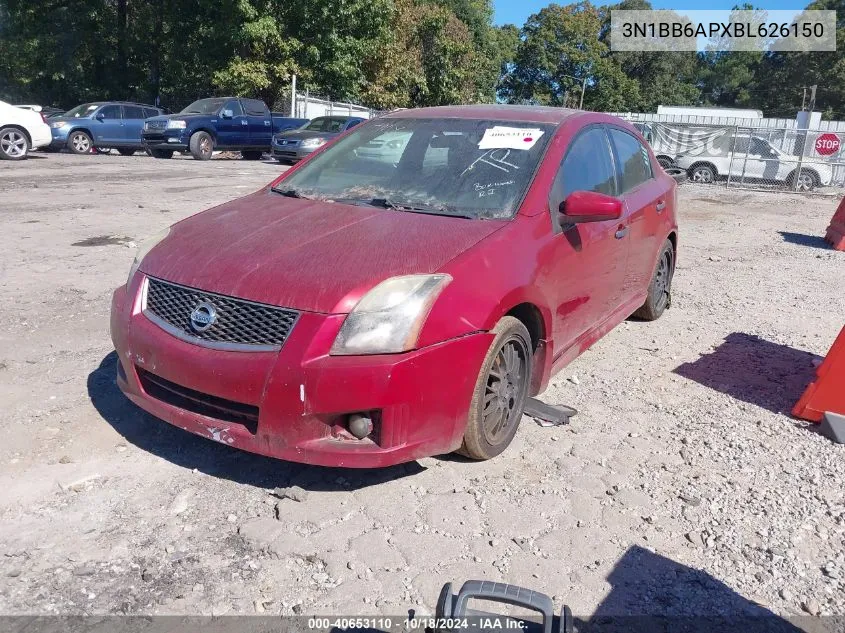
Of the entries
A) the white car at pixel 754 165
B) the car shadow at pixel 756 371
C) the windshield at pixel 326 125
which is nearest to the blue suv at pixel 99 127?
the windshield at pixel 326 125

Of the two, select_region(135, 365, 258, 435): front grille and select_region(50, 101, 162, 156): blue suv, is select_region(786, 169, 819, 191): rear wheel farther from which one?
select_region(135, 365, 258, 435): front grille

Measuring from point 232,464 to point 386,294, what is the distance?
1.17m

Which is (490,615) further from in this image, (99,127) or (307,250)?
(99,127)

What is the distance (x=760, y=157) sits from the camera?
2148 centimetres

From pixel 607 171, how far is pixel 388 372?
2619mm

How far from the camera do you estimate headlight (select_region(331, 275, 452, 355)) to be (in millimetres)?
2932

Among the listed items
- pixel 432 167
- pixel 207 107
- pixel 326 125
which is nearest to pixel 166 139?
pixel 207 107

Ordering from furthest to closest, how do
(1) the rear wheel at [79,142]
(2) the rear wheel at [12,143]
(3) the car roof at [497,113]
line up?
(1) the rear wheel at [79,142]
(2) the rear wheel at [12,143]
(3) the car roof at [497,113]

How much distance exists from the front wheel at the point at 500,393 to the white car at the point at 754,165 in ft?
65.4

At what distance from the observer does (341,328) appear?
294 cm

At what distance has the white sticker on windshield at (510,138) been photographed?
4160 mm

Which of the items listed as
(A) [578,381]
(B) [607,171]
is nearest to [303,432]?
(A) [578,381]

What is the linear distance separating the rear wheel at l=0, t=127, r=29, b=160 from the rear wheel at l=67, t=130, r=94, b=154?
11.4 feet

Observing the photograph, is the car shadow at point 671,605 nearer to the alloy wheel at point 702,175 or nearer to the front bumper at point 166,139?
the front bumper at point 166,139
